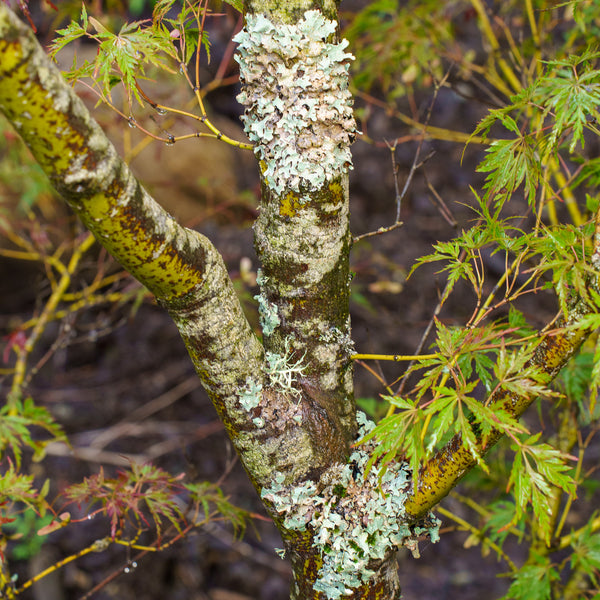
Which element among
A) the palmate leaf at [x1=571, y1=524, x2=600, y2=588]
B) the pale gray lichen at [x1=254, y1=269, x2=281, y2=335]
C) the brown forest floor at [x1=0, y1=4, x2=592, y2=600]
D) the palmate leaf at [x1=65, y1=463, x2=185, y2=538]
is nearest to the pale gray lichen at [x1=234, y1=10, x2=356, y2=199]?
the pale gray lichen at [x1=254, y1=269, x2=281, y2=335]

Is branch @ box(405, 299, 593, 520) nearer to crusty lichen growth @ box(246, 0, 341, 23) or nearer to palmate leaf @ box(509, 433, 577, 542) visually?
palmate leaf @ box(509, 433, 577, 542)

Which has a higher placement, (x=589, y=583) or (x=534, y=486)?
(x=534, y=486)

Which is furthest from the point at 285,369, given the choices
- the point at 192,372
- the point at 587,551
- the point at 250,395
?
the point at 192,372

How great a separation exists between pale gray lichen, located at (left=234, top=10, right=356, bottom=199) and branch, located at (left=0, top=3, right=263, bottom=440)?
16 cm

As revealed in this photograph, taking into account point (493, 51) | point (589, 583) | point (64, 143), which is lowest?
point (589, 583)

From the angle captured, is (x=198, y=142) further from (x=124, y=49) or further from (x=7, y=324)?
(x=124, y=49)

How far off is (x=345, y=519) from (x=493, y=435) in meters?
0.26

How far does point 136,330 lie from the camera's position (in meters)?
3.04

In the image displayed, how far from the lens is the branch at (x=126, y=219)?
465mm

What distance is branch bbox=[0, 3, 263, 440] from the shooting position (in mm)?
465

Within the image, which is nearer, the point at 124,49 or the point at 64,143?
the point at 64,143

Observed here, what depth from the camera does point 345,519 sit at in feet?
2.47

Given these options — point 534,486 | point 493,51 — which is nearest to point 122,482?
point 534,486

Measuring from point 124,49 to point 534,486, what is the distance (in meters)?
0.77
